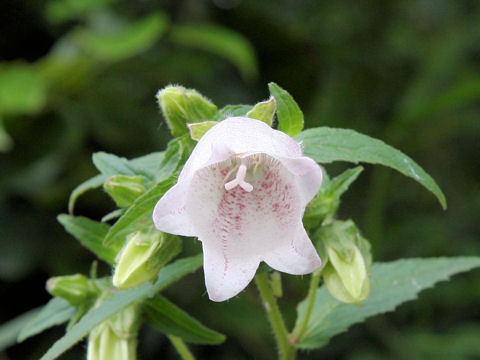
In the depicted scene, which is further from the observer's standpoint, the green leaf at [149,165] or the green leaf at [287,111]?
the green leaf at [149,165]

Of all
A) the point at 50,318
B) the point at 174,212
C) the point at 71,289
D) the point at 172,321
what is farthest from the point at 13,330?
the point at 174,212

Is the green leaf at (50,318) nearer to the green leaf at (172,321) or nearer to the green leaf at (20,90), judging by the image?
the green leaf at (172,321)

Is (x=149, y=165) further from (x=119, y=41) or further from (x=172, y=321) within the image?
(x=119, y=41)

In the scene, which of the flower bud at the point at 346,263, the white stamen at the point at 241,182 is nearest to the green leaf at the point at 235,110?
the white stamen at the point at 241,182

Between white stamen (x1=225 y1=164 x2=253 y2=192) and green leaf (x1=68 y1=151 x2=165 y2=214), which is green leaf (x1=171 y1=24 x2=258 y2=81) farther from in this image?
white stamen (x1=225 y1=164 x2=253 y2=192)

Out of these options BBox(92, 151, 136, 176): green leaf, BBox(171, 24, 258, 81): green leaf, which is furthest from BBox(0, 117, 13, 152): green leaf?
BBox(92, 151, 136, 176): green leaf
